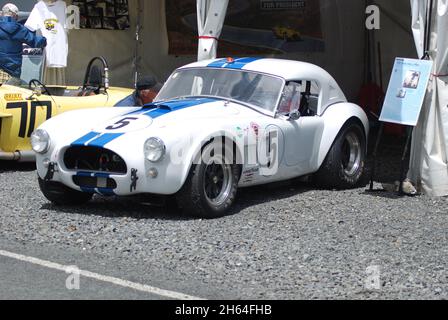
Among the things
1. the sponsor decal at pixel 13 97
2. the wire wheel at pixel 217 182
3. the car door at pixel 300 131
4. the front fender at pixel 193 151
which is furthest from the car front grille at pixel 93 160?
the sponsor decal at pixel 13 97

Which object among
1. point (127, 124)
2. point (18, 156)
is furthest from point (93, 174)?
point (18, 156)

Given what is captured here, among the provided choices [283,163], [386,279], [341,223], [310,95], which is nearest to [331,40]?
[310,95]

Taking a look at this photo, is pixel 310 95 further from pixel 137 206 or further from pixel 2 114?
pixel 2 114

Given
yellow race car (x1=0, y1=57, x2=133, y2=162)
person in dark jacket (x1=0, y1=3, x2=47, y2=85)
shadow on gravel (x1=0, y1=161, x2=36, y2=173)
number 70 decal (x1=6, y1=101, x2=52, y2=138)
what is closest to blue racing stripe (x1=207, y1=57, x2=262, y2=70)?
yellow race car (x1=0, y1=57, x2=133, y2=162)

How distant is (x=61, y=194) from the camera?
23.1ft

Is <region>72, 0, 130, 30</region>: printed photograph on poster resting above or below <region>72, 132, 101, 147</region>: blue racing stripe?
above

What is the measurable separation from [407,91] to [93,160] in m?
3.15

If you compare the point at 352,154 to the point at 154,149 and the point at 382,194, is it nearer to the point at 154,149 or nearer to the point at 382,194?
the point at 382,194

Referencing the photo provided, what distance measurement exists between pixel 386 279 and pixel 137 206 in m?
2.85

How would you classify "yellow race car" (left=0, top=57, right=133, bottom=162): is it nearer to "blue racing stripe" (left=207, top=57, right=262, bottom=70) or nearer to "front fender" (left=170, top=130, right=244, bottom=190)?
"blue racing stripe" (left=207, top=57, right=262, bottom=70)

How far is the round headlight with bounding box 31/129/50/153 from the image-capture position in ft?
22.7

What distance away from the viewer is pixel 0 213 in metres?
6.92

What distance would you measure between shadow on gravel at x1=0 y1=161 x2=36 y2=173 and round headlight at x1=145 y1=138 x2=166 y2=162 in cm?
339

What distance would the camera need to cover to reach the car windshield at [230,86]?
24.9 feet
